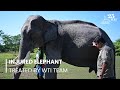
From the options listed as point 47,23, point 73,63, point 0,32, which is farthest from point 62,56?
point 0,32

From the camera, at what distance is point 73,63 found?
5.82 metres

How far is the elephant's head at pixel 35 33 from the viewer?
5746mm

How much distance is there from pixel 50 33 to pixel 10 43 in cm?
63

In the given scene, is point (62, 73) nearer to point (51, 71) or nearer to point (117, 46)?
point (51, 71)

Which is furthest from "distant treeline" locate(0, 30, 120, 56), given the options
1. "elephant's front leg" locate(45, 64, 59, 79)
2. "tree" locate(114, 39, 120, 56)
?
"elephant's front leg" locate(45, 64, 59, 79)

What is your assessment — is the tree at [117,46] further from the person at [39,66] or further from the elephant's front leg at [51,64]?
the person at [39,66]

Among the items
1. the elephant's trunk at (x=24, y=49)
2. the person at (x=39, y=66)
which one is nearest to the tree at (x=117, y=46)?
the person at (x=39, y=66)

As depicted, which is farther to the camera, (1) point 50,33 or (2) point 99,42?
(1) point 50,33

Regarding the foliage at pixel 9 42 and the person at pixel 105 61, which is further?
the foliage at pixel 9 42

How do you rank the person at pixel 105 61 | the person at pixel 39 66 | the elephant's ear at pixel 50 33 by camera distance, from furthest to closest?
the elephant's ear at pixel 50 33 → the person at pixel 39 66 → the person at pixel 105 61

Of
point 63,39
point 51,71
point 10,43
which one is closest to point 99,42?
point 63,39

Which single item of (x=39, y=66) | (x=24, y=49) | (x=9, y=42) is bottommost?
(x=39, y=66)

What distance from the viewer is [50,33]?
5.80 meters

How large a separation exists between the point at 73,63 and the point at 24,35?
86 centimetres
